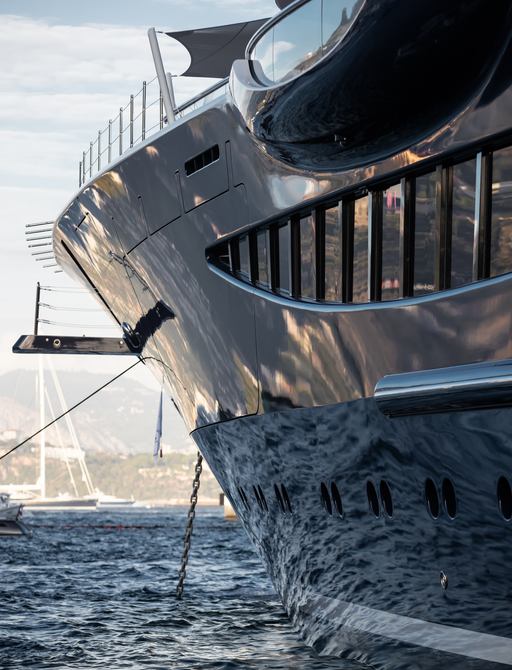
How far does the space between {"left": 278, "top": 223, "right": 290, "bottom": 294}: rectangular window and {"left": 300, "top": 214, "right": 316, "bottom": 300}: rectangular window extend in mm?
186

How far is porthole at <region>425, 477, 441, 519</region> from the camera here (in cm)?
802

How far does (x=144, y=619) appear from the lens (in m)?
16.6

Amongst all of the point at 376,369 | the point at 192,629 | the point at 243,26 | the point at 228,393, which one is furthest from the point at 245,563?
the point at 376,369

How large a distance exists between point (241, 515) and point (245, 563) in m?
18.9

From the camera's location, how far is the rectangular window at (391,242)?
8.36 m

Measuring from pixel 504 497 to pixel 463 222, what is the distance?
182cm

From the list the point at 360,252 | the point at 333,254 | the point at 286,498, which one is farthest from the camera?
the point at 286,498

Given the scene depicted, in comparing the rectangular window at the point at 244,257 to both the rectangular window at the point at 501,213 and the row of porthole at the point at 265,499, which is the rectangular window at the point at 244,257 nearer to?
the row of porthole at the point at 265,499

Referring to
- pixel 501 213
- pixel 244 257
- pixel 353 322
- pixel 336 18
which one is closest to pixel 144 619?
pixel 244 257

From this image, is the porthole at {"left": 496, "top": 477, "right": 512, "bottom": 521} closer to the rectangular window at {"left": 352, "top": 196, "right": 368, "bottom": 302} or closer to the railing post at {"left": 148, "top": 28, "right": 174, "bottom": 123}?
the rectangular window at {"left": 352, "top": 196, "right": 368, "bottom": 302}

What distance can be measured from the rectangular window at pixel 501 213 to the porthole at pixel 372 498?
2084 mm

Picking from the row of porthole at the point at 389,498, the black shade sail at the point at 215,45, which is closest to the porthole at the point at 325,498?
the row of porthole at the point at 389,498

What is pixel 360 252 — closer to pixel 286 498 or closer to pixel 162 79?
pixel 286 498

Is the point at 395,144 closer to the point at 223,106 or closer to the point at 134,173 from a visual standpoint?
the point at 223,106
